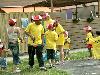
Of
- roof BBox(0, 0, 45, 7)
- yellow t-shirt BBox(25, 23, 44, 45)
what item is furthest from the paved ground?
roof BBox(0, 0, 45, 7)

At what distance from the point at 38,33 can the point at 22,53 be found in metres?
7.39

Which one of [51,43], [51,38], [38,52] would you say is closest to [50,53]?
[51,43]

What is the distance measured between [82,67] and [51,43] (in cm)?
159

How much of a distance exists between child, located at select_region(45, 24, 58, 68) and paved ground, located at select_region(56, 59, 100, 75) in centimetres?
42

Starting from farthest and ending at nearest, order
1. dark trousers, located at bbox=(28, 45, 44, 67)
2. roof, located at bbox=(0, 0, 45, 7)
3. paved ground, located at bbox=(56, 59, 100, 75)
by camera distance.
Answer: roof, located at bbox=(0, 0, 45, 7) < dark trousers, located at bbox=(28, 45, 44, 67) < paved ground, located at bbox=(56, 59, 100, 75)

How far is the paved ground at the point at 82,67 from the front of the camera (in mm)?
13766

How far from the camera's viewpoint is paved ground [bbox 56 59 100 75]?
1377 centimetres

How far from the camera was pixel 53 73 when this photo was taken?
13672 millimetres

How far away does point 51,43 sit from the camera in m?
16.0

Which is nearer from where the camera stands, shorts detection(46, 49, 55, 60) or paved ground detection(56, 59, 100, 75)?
paved ground detection(56, 59, 100, 75)

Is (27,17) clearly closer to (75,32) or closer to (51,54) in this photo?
(75,32)

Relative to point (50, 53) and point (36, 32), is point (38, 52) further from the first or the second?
point (50, 53)

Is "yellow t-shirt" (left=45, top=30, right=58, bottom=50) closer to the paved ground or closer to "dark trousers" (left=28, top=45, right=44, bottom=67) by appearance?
the paved ground

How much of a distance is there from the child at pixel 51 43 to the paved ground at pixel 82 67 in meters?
0.42
